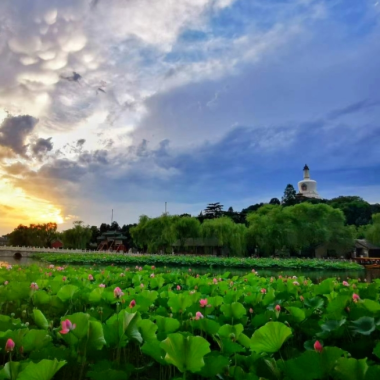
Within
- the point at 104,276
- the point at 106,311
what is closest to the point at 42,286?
the point at 104,276

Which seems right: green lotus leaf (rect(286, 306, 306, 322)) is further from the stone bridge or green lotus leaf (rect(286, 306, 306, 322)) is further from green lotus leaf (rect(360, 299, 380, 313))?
the stone bridge

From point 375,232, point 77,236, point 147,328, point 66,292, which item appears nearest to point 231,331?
point 147,328

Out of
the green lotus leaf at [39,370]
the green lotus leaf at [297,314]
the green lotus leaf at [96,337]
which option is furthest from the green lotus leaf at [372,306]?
the green lotus leaf at [39,370]

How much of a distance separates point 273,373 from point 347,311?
1000 mm

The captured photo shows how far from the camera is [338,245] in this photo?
3141 cm

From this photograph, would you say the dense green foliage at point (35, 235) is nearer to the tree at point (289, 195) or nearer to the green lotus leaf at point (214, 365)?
the tree at point (289, 195)

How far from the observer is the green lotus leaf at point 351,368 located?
112 centimetres

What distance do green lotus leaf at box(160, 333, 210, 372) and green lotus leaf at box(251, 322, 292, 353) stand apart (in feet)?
1.02

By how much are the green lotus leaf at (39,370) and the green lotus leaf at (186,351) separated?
359 millimetres

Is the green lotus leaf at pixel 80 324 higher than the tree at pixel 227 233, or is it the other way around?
the tree at pixel 227 233

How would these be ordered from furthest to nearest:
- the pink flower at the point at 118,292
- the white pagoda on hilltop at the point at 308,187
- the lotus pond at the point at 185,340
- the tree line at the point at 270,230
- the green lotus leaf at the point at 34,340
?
the white pagoda on hilltop at the point at 308,187 < the tree line at the point at 270,230 < the pink flower at the point at 118,292 < the green lotus leaf at the point at 34,340 < the lotus pond at the point at 185,340

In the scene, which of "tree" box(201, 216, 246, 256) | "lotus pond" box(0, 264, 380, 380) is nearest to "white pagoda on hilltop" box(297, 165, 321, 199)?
"tree" box(201, 216, 246, 256)

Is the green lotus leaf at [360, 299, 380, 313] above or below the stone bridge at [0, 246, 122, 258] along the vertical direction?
below

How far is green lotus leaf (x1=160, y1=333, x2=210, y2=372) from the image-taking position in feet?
3.95
